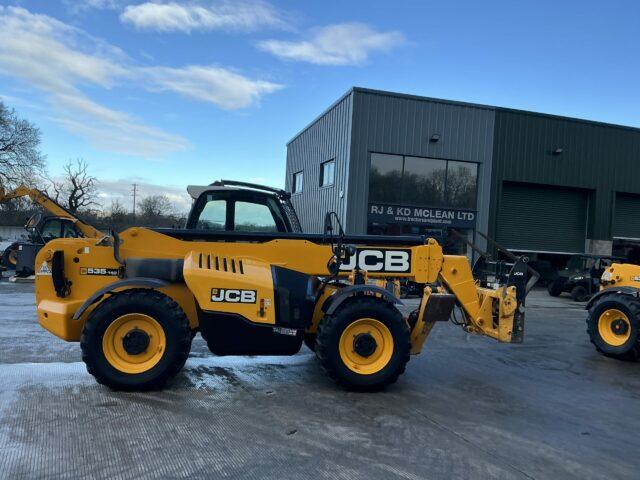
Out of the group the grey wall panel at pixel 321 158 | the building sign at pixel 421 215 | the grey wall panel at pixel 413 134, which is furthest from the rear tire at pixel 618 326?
the grey wall panel at pixel 321 158

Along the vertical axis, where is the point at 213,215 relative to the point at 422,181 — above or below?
below

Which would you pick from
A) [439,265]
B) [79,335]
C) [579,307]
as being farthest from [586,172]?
[79,335]

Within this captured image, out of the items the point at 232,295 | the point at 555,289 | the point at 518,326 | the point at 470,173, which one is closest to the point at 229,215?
the point at 232,295

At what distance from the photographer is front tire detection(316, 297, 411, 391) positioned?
17.9 feet

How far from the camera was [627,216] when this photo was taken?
76.9 ft

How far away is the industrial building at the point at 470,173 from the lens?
18.9m

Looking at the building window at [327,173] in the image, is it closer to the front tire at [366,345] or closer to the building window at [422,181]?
the building window at [422,181]

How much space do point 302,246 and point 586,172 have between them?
19985mm

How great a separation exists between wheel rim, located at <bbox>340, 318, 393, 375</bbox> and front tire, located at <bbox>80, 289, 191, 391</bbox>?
165 cm

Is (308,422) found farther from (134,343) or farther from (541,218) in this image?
(541,218)

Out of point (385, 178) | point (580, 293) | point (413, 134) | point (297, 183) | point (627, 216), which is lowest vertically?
point (580, 293)

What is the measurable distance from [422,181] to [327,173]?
3.75 metres

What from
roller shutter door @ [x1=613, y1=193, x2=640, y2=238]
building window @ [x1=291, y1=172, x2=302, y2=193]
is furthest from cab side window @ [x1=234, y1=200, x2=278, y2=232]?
roller shutter door @ [x1=613, y1=193, x2=640, y2=238]

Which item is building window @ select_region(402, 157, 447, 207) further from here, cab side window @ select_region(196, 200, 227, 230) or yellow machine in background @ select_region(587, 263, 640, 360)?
cab side window @ select_region(196, 200, 227, 230)
